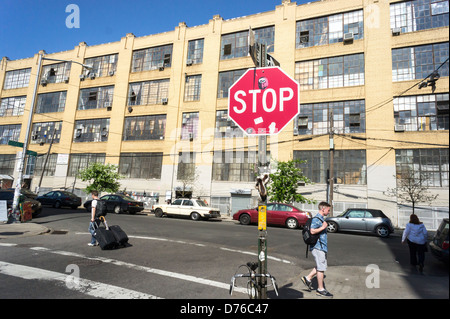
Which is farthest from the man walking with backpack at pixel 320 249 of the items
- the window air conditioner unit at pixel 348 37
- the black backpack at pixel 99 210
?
the window air conditioner unit at pixel 348 37

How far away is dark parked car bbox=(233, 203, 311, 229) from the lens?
16.3m

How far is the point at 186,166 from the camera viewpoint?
27.3 metres

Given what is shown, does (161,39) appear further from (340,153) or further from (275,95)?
(275,95)

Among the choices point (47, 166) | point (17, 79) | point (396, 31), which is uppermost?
point (17, 79)

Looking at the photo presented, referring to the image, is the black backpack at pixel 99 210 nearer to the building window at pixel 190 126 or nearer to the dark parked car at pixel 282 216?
the dark parked car at pixel 282 216

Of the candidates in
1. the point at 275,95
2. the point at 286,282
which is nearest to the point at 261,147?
the point at 275,95

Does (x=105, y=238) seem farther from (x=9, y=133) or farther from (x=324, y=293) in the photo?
(x=9, y=133)

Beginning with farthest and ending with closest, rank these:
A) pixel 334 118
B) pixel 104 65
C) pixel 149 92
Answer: pixel 104 65
pixel 149 92
pixel 334 118

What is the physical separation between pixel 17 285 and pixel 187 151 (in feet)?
75.2

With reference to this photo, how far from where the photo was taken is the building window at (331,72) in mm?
23250

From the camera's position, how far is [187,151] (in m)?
27.7

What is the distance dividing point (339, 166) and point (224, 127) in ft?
36.4

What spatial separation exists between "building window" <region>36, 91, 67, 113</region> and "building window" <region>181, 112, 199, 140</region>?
56.3 feet

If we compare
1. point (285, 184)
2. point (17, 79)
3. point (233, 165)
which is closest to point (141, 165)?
point (233, 165)
